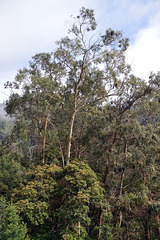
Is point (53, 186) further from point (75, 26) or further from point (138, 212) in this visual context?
point (75, 26)

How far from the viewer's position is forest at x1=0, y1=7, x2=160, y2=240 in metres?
6.84

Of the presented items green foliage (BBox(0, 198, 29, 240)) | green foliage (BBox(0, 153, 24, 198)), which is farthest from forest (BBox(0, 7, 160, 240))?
green foliage (BBox(0, 153, 24, 198))

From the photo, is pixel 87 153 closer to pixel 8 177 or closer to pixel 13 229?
pixel 13 229

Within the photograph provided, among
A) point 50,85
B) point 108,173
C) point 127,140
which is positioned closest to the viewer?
Answer: point 127,140

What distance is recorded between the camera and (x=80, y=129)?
41.5ft

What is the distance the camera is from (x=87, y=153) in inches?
480

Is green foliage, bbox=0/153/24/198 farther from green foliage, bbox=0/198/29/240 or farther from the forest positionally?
green foliage, bbox=0/198/29/240

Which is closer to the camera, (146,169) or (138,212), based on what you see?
(146,169)

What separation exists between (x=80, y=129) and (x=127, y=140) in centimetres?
476

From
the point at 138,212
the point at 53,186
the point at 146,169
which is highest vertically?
the point at 146,169

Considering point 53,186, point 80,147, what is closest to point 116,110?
point 80,147

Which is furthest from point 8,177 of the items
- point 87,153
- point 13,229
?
point 13,229

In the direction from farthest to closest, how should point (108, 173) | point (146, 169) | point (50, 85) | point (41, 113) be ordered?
point (41, 113) → point (108, 173) → point (50, 85) → point (146, 169)

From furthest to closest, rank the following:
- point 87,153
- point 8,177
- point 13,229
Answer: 1. point 8,177
2. point 87,153
3. point 13,229
